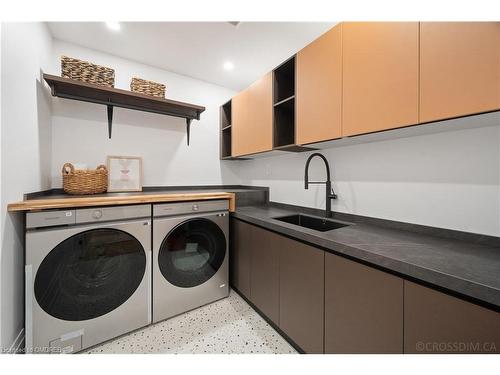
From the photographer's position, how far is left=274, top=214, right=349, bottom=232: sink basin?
5.30 ft

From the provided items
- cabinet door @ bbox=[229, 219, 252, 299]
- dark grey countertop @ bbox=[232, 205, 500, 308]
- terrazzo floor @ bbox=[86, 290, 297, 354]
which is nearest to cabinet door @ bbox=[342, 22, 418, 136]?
dark grey countertop @ bbox=[232, 205, 500, 308]

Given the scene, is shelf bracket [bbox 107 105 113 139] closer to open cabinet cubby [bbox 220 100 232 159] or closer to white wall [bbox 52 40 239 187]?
white wall [bbox 52 40 239 187]

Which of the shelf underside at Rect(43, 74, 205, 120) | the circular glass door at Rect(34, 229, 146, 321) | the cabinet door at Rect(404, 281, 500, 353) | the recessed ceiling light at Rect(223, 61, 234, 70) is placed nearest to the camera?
the cabinet door at Rect(404, 281, 500, 353)

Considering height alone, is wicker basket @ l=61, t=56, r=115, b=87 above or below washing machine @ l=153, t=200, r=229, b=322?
above

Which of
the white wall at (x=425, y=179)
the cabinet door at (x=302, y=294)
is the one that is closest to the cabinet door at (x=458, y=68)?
the white wall at (x=425, y=179)

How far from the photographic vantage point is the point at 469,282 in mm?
626

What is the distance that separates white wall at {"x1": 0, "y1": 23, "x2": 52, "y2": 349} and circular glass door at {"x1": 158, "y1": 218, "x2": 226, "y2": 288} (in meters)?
0.82

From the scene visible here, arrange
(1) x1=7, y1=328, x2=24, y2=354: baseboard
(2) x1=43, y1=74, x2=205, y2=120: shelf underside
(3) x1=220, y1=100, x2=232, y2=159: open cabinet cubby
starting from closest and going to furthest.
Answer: (1) x1=7, y1=328, x2=24, y2=354: baseboard → (2) x1=43, y1=74, x2=205, y2=120: shelf underside → (3) x1=220, y1=100, x2=232, y2=159: open cabinet cubby

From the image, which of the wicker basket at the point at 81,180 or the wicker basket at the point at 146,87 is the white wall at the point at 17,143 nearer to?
the wicker basket at the point at 81,180

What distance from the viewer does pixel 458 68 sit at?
814mm

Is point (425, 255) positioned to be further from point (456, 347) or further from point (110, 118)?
point (110, 118)

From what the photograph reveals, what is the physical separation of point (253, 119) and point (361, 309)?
1.82 meters

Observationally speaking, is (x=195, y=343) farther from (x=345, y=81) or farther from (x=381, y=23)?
(x=381, y=23)
